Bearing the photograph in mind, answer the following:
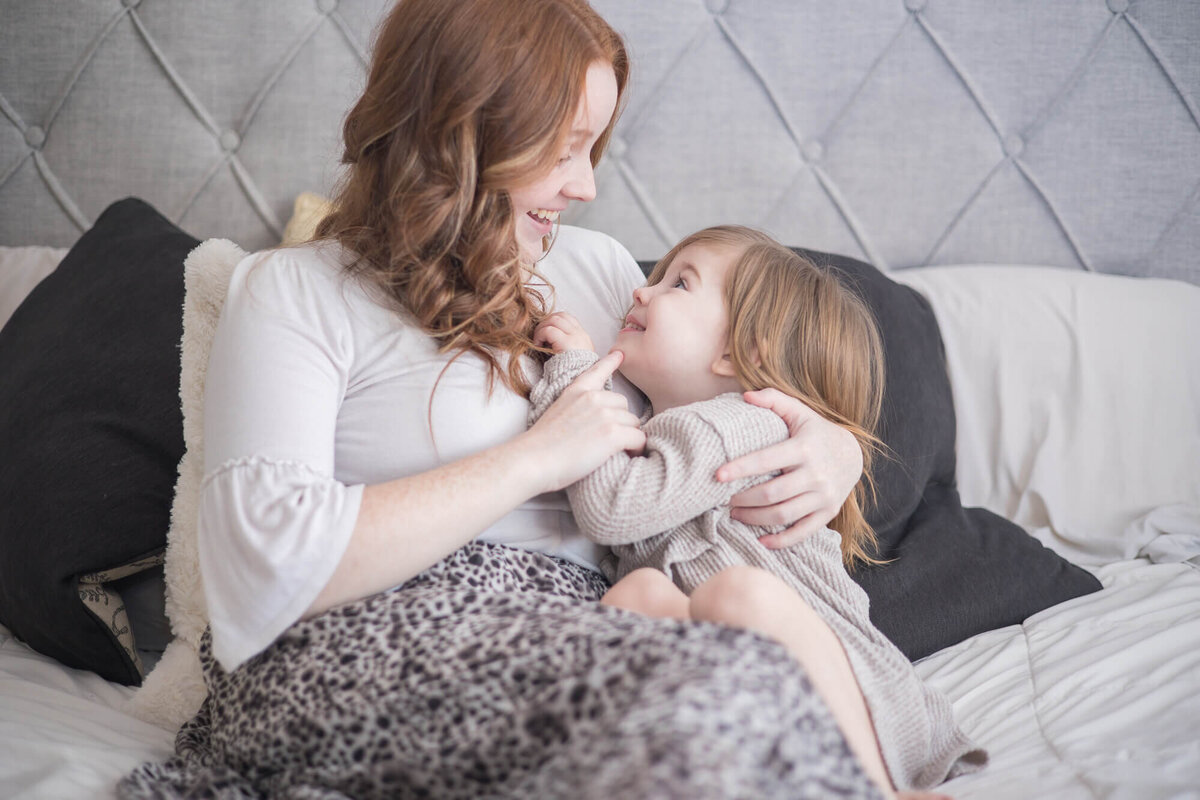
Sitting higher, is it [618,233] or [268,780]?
[618,233]

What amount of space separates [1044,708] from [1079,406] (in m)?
0.78

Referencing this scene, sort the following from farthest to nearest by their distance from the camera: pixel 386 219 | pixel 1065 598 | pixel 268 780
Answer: pixel 1065 598 < pixel 386 219 < pixel 268 780

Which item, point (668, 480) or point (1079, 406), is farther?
point (1079, 406)

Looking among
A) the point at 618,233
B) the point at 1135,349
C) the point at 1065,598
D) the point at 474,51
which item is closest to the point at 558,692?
the point at 474,51

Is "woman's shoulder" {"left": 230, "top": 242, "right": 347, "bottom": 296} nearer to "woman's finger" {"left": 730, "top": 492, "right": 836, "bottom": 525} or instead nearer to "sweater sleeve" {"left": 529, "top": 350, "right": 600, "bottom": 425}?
"sweater sleeve" {"left": 529, "top": 350, "right": 600, "bottom": 425}

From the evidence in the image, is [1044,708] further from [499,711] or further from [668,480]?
[499,711]

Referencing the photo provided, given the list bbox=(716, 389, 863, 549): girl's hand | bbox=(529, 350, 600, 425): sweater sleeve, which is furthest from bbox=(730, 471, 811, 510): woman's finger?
bbox=(529, 350, 600, 425): sweater sleeve

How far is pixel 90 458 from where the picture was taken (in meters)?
1.38

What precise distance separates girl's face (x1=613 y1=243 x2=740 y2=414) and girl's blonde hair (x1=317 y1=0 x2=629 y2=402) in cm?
21

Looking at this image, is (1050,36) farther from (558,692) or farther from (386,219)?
(558,692)

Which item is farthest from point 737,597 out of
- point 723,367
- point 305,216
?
point 305,216

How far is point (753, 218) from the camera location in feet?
6.78

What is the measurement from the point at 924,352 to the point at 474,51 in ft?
3.48

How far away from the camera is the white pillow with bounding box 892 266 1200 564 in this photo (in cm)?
176
